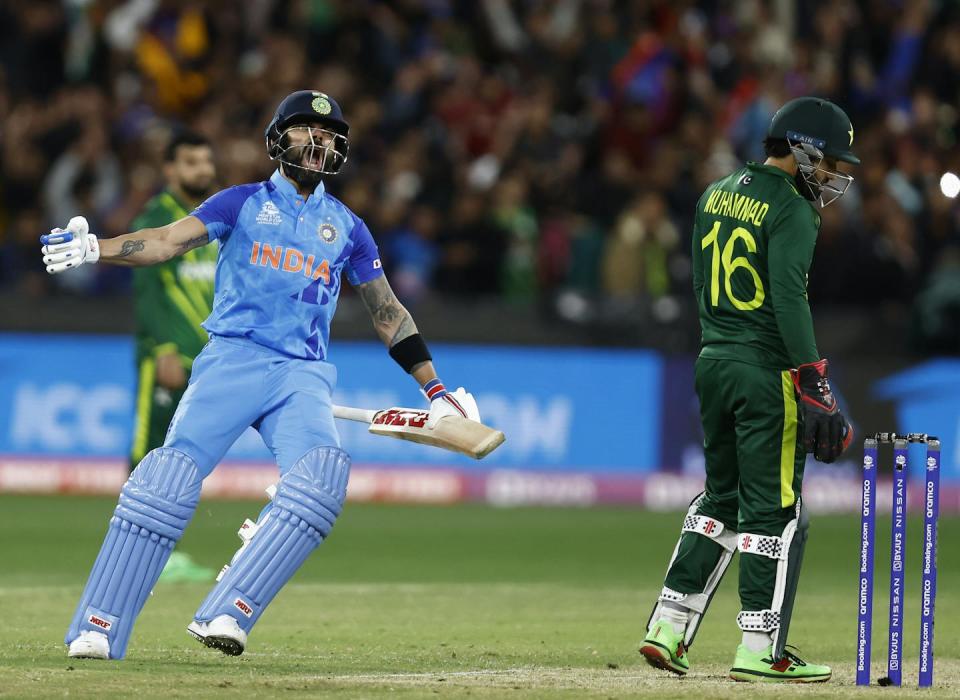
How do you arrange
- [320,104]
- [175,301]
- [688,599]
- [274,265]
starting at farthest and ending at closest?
1. [175,301]
2. [688,599]
3. [320,104]
4. [274,265]

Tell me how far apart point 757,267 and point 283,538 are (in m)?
2.17

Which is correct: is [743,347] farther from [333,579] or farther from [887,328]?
[887,328]

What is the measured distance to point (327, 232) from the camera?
7438 mm

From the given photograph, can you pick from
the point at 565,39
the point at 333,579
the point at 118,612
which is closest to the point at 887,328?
the point at 565,39

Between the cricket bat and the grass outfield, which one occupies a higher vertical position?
the cricket bat

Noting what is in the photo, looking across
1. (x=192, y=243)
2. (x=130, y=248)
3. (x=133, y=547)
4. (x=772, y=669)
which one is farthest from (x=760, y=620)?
(x=130, y=248)

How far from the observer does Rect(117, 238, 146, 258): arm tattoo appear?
7.02 m

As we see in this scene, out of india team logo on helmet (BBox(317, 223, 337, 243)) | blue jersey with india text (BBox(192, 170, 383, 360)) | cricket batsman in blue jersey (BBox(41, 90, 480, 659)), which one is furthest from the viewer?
india team logo on helmet (BBox(317, 223, 337, 243))

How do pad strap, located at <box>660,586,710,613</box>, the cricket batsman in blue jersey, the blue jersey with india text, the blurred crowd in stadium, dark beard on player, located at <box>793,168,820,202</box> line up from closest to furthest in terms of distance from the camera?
the cricket batsman in blue jersey, the blue jersey with india text, dark beard on player, located at <box>793,168,820,202</box>, pad strap, located at <box>660,586,710,613</box>, the blurred crowd in stadium

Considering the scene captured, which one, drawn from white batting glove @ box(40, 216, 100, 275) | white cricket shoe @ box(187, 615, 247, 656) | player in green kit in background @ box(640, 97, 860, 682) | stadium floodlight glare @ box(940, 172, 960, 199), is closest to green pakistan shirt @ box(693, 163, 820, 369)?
player in green kit in background @ box(640, 97, 860, 682)

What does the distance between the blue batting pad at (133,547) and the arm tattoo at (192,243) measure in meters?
0.79

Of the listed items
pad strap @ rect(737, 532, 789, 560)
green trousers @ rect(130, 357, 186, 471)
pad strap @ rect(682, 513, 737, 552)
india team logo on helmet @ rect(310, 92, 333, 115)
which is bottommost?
pad strap @ rect(737, 532, 789, 560)

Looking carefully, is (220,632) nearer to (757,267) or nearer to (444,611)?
(757,267)

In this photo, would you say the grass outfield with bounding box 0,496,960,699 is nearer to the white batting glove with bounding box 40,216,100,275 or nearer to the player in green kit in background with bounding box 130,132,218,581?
the player in green kit in background with bounding box 130,132,218,581
